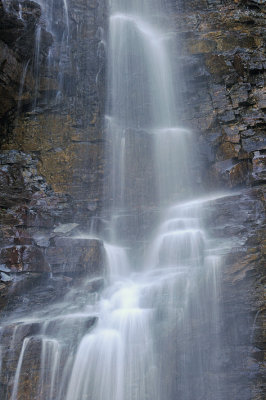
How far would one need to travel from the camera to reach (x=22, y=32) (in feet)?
44.1

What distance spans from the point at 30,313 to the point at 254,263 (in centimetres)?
592

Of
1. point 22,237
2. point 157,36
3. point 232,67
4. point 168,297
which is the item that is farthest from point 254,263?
point 157,36

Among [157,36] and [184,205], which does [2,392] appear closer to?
[184,205]

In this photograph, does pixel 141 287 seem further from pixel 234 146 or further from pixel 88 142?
pixel 88 142

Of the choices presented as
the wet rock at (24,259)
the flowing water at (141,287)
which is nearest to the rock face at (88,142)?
the wet rock at (24,259)

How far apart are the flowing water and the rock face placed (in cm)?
52

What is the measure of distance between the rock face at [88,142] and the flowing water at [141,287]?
A: 20.4 inches

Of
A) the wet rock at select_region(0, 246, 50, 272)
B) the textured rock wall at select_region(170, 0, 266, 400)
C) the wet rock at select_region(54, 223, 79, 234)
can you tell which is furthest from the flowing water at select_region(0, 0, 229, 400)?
the wet rock at select_region(0, 246, 50, 272)

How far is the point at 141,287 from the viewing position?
391 inches

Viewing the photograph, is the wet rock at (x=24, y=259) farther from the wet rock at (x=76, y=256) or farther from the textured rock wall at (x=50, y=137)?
the wet rock at (x=76, y=256)

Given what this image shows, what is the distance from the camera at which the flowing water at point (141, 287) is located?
25.4 feet

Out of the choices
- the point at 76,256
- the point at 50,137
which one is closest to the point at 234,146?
the point at 76,256

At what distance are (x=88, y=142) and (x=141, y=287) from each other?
736 centimetres

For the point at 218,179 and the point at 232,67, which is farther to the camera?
the point at 232,67
